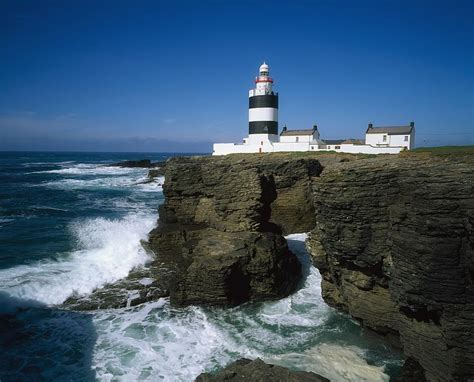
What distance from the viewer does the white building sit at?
142 feet

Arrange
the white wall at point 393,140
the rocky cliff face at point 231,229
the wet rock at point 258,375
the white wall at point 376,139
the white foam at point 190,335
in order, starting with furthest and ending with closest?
1. the white wall at point 376,139
2. the white wall at point 393,140
3. the rocky cliff face at point 231,229
4. the white foam at point 190,335
5. the wet rock at point 258,375

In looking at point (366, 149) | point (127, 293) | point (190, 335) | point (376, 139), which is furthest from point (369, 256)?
point (376, 139)

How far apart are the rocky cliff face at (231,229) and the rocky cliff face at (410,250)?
127 inches

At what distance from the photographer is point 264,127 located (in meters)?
45.7

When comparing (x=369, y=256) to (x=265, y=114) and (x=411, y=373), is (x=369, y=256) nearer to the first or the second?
(x=411, y=373)

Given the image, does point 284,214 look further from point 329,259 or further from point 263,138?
point 263,138

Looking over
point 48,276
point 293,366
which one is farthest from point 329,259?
point 48,276

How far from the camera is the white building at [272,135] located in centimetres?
4338

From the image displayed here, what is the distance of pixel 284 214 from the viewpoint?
2102cm

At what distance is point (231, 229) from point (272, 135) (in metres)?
32.5

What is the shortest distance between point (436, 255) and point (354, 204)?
237 cm

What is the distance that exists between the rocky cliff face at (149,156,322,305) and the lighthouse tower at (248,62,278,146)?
23948mm

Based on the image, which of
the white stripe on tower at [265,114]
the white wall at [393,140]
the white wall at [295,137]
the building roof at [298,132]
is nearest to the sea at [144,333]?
the white stripe on tower at [265,114]

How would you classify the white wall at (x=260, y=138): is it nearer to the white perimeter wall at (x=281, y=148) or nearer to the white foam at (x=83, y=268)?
the white perimeter wall at (x=281, y=148)
